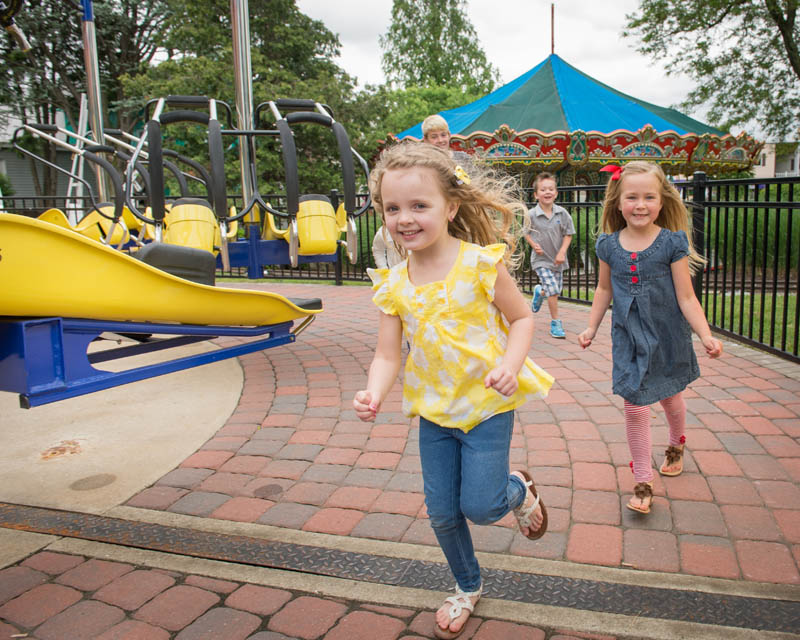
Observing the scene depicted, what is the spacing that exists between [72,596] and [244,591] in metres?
0.59

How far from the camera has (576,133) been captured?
1396 cm

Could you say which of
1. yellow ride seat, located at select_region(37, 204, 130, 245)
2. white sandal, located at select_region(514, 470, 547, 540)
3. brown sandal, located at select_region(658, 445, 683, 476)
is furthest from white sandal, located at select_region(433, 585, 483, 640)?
yellow ride seat, located at select_region(37, 204, 130, 245)

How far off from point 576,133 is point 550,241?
8.53m

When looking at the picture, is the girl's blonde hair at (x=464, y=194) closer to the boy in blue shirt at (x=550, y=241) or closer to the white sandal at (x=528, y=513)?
the white sandal at (x=528, y=513)

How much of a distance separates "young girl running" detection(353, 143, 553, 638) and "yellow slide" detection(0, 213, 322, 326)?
134 cm

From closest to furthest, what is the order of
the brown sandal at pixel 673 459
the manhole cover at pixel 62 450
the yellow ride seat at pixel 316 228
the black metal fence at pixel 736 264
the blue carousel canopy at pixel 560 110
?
1. the brown sandal at pixel 673 459
2. the manhole cover at pixel 62 450
3. the yellow ride seat at pixel 316 228
4. the black metal fence at pixel 736 264
5. the blue carousel canopy at pixel 560 110

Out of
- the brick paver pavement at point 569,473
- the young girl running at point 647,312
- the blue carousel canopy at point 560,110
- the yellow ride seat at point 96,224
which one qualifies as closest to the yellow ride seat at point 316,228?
the brick paver pavement at point 569,473

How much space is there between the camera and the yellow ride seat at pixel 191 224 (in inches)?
188

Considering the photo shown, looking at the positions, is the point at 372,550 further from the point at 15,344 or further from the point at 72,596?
the point at 15,344

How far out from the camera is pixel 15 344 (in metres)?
2.51

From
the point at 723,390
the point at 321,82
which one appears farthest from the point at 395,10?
the point at 723,390

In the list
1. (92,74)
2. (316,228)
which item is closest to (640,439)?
(316,228)

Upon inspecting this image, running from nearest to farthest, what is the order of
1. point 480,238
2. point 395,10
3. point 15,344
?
point 480,238, point 15,344, point 395,10

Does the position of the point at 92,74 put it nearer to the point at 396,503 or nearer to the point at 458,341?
the point at 396,503
